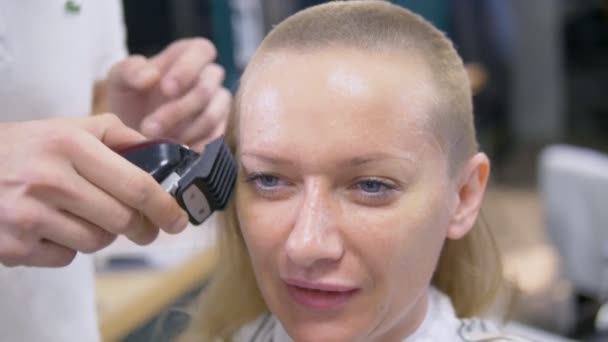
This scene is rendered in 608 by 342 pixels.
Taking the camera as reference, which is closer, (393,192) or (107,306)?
(393,192)

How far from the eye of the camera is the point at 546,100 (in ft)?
13.4

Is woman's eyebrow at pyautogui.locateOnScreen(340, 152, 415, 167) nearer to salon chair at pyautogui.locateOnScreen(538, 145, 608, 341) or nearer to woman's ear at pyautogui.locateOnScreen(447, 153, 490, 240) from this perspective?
woman's ear at pyautogui.locateOnScreen(447, 153, 490, 240)

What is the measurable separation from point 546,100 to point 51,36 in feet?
11.5

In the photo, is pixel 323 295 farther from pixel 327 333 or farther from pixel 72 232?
pixel 72 232

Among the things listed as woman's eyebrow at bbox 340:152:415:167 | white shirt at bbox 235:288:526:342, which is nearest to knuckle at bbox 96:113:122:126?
woman's eyebrow at bbox 340:152:415:167

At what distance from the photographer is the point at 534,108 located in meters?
4.14

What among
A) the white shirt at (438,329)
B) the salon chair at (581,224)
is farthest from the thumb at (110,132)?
the salon chair at (581,224)

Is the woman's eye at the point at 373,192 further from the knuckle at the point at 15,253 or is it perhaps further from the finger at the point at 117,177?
the knuckle at the point at 15,253

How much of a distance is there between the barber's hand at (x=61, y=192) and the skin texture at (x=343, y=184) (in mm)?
145

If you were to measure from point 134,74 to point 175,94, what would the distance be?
0.19 ft

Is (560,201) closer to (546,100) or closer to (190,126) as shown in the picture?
(190,126)

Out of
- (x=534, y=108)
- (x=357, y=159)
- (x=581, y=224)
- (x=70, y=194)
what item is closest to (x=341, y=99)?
(x=357, y=159)

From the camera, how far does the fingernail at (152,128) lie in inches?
38.4

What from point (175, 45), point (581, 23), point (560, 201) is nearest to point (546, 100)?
point (581, 23)
